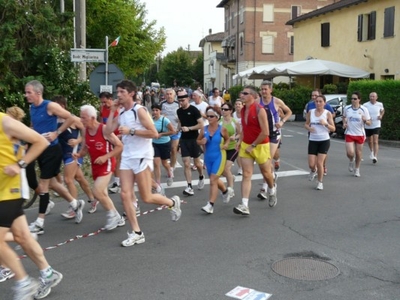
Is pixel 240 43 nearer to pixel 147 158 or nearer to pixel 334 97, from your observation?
pixel 334 97

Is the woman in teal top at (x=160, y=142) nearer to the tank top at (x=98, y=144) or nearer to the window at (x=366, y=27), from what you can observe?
the tank top at (x=98, y=144)

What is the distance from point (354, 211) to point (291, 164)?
17.0 ft

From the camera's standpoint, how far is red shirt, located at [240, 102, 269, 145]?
779 cm

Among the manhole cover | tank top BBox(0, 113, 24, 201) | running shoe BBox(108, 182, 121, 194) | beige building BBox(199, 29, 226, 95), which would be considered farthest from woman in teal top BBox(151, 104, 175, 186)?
beige building BBox(199, 29, 226, 95)

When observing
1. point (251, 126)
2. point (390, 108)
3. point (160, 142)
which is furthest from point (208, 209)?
point (390, 108)

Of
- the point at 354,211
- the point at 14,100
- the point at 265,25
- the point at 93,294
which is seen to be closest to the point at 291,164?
the point at 354,211

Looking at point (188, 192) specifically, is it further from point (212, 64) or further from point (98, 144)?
point (212, 64)

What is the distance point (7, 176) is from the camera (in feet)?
14.0

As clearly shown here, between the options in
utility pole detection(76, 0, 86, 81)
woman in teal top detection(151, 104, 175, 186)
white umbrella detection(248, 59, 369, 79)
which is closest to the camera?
woman in teal top detection(151, 104, 175, 186)

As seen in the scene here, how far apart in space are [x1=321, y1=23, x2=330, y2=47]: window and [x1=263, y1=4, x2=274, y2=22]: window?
1953cm

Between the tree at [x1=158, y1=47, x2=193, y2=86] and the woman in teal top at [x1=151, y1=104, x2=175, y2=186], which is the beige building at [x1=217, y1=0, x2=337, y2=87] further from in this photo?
the woman in teal top at [x1=151, y1=104, x2=175, y2=186]

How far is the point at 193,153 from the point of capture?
9.96m

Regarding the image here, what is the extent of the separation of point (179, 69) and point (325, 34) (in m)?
54.5

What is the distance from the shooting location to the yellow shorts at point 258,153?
789cm
